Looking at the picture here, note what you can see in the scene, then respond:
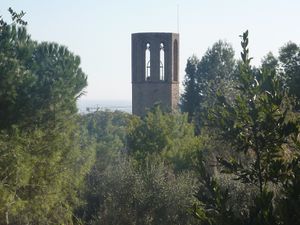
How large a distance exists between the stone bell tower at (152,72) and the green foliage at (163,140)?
25.6 ft

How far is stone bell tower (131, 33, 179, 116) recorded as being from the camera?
4262cm

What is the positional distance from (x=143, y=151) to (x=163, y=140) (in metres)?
1.51

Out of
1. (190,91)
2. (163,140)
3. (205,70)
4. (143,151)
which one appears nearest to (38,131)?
(143,151)

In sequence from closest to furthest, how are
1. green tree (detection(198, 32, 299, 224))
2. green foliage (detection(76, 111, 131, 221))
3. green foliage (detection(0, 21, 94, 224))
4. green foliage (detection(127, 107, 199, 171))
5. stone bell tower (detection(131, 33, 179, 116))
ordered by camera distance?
green tree (detection(198, 32, 299, 224)) → green foliage (detection(0, 21, 94, 224)) → green foliage (detection(76, 111, 131, 221)) → green foliage (detection(127, 107, 199, 171)) → stone bell tower (detection(131, 33, 179, 116))

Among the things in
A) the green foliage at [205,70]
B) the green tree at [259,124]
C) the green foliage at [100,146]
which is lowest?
→ the green foliage at [100,146]

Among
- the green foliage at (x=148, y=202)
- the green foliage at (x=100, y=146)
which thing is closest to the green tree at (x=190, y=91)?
the green foliage at (x=100, y=146)

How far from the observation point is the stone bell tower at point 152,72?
140 ft

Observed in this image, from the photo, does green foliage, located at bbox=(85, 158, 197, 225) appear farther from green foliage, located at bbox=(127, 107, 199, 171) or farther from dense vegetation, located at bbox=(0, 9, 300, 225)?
green foliage, located at bbox=(127, 107, 199, 171)

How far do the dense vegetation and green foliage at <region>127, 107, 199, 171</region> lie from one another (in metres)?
0.06

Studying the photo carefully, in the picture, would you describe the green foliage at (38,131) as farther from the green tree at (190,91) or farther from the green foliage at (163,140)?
the green tree at (190,91)

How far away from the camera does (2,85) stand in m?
20.6

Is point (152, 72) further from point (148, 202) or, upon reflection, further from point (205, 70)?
point (148, 202)

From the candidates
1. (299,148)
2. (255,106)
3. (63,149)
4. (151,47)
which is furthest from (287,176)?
(151,47)

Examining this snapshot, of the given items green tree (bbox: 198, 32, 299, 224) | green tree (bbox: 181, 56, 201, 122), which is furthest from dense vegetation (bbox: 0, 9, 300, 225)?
green tree (bbox: 181, 56, 201, 122)
